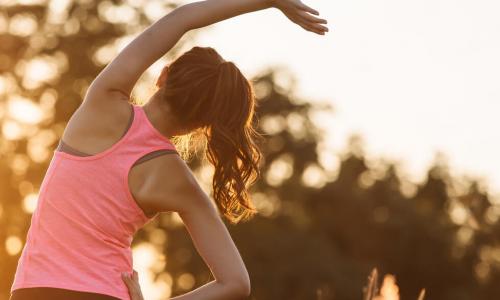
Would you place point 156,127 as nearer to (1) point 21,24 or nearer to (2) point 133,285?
(2) point 133,285

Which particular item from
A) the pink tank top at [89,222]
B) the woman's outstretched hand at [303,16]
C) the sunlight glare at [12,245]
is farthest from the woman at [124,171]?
the sunlight glare at [12,245]

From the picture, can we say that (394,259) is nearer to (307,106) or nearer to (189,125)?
(307,106)

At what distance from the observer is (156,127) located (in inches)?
142

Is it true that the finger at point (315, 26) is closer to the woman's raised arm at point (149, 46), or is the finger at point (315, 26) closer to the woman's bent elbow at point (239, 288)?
the woman's raised arm at point (149, 46)

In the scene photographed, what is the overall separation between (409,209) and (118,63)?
49252 mm

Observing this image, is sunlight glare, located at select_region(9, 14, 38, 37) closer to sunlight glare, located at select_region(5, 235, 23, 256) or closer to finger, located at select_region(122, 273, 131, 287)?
sunlight glare, located at select_region(5, 235, 23, 256)

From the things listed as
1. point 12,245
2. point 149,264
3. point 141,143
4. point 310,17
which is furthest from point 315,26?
point 149,264

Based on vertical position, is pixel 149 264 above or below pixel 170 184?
below

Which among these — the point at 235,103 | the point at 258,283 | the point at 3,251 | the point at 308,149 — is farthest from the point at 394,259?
the point at 235,103

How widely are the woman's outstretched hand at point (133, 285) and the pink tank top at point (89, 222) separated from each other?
0.05 feet

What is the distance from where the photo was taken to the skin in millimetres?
3539

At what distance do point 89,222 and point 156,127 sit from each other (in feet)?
1.20

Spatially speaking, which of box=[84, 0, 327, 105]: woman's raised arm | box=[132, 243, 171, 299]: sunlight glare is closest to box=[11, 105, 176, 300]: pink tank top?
box=[84, 0, 327, 105]: woman's raised arm

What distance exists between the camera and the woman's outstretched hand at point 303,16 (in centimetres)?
399
